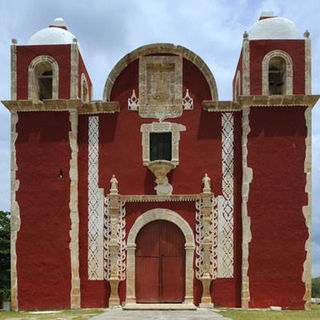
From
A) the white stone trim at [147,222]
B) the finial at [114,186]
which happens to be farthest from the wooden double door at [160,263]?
the finial at [114,186]

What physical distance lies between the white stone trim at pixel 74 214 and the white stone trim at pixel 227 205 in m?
4.27

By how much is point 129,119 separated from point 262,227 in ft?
17.2

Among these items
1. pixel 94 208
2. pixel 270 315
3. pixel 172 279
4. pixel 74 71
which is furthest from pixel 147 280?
pixel 74 71

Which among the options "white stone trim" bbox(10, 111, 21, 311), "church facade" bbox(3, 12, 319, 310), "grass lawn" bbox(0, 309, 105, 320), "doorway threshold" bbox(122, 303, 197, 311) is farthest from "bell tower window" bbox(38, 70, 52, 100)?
"doorway threshold" bbox(122, 303, 197, 311)

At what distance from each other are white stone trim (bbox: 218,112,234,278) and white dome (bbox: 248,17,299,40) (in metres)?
2.71

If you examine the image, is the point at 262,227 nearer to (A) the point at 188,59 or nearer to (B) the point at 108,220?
(B) the point at 108,220

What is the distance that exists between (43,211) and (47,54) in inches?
195

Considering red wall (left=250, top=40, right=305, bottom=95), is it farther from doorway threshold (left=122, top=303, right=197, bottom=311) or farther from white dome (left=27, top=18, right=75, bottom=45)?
doorway threshold (left=122, top=303, right=197, bottom=311)

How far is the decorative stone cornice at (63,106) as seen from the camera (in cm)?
1620

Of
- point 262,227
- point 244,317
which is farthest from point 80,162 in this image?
point 244,317

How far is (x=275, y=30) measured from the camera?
54.4ft

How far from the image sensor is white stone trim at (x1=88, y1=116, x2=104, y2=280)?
15.8m

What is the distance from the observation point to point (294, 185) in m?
15.8

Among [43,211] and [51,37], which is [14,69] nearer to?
[51,37]
